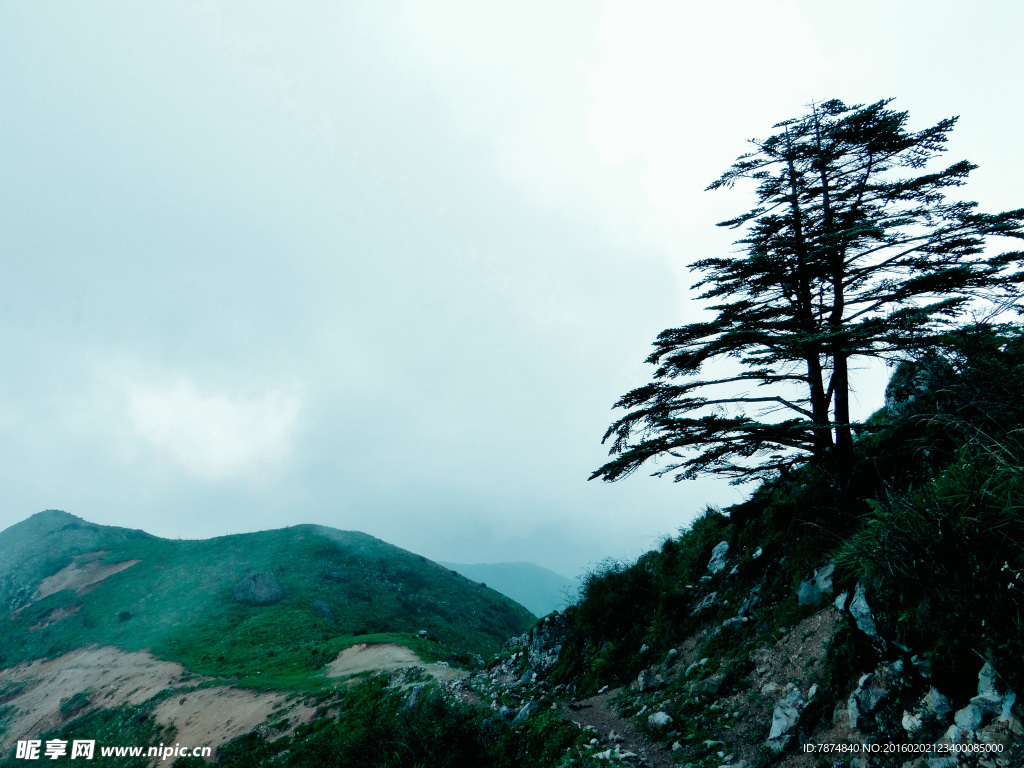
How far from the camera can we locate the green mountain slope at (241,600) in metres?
38.1

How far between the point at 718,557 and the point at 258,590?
61486 mm

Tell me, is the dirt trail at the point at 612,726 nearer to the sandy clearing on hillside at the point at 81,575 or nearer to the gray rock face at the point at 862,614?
the gray rock face at the point at 862,614

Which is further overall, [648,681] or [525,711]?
[525,711]

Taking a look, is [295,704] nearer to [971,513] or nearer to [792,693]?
[792,693]

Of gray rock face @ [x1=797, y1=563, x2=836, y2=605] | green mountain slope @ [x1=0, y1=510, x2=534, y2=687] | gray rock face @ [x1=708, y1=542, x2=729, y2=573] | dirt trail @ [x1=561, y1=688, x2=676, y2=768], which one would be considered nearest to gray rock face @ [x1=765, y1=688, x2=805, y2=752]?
dirt trail @ [x1=561, y1=688, x2=676, y2=768]

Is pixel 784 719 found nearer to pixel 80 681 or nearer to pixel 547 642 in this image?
pixel 547 642

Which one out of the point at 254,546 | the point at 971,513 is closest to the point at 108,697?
the point at 254,546

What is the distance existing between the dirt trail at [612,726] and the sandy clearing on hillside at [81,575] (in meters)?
84.1

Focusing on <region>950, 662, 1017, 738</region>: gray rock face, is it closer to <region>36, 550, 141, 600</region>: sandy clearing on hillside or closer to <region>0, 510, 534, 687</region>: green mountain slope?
<region>0, 510, 534, 687</region>: green mountain slope

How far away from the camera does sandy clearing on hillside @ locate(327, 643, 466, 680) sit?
854 inches

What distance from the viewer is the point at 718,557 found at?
13117 mm

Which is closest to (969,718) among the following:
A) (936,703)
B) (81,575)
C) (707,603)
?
(936,703)

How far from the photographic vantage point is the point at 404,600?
58.2m

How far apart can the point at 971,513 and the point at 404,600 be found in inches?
2499
